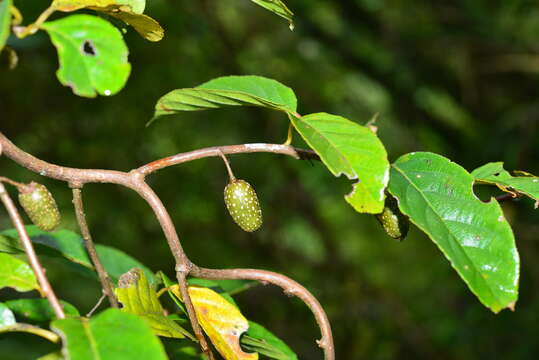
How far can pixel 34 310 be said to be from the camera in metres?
1.50

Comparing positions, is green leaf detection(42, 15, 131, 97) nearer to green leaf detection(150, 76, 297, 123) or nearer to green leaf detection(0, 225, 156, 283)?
green leaf detection(150, 76, 297, 123)

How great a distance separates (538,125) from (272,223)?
2657 millimetres

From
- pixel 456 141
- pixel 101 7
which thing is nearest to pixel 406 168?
pixel 101 7

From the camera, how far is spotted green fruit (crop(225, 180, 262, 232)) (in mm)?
1414

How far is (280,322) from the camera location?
4.86 meters

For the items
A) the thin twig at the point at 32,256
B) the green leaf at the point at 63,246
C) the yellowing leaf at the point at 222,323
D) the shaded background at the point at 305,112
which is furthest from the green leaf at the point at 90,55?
the shaded background at the point at 305,112

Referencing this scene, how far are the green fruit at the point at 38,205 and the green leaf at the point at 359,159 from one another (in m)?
0.52

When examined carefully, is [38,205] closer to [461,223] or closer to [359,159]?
[359,159]

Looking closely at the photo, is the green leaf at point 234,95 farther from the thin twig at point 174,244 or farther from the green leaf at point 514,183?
the green leaf at point 514,183

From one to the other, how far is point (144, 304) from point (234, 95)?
0.46 m

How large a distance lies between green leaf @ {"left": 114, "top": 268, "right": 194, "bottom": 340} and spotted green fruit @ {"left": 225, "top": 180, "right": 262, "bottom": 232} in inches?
9.4

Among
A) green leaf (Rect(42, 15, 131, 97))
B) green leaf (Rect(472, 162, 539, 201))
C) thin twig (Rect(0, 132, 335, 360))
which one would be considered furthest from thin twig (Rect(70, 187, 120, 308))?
green leaf (Rect(472, 162, 539, 201))

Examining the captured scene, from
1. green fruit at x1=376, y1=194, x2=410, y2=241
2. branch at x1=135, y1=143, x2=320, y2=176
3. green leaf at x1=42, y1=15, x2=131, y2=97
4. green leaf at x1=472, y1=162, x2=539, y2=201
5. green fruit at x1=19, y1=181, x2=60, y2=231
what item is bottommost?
green fruit at x1=376, y1=194, x2=410, y2=241

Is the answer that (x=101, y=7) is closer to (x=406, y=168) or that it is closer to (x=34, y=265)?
(x=34, y=265)
